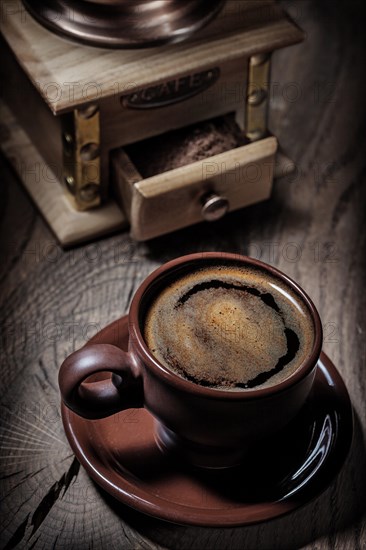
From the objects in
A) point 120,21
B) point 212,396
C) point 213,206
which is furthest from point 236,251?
point 212,396

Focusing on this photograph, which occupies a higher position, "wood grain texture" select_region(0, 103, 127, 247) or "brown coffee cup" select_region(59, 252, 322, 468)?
"brown coffee cup" select_region(59, 252, 322, 468)

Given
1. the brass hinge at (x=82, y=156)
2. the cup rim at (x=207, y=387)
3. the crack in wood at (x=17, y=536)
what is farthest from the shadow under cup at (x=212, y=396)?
the brass hinge at (x=82, y=156)

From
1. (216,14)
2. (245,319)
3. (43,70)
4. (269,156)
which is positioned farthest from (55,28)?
(245,319)

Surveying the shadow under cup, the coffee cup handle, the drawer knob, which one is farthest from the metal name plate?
the coffee cup handle

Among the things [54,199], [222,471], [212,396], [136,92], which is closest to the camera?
[212,396]

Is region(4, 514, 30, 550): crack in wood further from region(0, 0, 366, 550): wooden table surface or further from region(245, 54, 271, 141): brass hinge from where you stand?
region(245, 54, 271, 141): brass hinge

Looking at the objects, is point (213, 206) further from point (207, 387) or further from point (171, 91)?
A: point (207, 387)

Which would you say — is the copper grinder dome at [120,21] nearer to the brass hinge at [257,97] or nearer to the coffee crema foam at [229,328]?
the brass hinge at [257,97]
